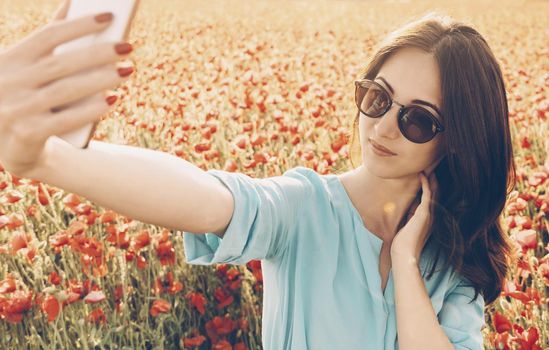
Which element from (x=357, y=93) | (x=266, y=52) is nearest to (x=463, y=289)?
(x=357, y=93)

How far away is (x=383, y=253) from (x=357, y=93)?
42cm

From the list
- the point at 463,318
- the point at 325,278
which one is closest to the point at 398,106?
the point at 325,278

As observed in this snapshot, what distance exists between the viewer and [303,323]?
144 centimetres

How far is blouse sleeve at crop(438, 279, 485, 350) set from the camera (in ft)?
5.07

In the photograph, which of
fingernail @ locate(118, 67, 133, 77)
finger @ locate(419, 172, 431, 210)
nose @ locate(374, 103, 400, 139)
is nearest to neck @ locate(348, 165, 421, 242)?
finger @ locate(419, 172, 431, 210)

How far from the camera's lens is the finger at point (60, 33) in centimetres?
62

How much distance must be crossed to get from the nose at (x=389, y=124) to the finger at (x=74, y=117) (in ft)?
3.03

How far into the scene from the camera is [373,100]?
59.2 inches

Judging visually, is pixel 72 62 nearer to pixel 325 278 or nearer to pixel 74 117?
pixel 74 117

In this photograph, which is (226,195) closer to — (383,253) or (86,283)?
(383,253)

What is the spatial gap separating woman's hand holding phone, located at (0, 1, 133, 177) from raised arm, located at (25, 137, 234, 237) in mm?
143

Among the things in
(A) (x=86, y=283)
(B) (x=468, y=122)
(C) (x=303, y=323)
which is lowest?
(A) (x=86, y=283)

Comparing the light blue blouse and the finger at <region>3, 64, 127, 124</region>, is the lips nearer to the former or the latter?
the light blue blouse

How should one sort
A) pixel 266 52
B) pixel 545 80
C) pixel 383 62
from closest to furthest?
pixel 383 62 < pixel 545 80 < pixel 266 52
